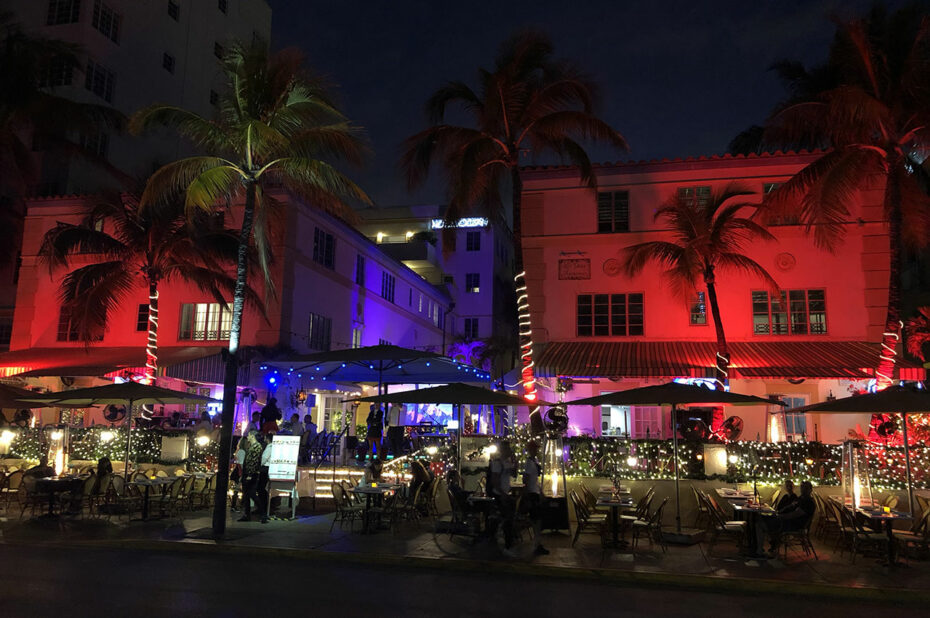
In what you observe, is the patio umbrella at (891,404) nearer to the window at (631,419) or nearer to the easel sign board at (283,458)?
the window at (631,419)

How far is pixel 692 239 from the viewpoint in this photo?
19.5 m

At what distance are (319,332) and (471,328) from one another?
885 inches

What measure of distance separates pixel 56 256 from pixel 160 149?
1435 centimetres

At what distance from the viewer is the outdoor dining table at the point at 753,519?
37.9ft

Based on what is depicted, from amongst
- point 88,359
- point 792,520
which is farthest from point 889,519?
point 88,359

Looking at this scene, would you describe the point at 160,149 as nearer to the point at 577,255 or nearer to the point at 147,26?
the point at 147,26

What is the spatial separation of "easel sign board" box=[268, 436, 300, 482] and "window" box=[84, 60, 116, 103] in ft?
80.8

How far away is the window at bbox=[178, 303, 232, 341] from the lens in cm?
2634

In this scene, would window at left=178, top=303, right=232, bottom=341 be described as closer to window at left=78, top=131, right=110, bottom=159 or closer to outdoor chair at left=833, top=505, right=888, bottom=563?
window at left=78, top=131, right=110, bottom=159

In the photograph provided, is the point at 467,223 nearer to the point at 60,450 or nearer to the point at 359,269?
the point at 359,269

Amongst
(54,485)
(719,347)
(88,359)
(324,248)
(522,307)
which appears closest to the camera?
(54,485)

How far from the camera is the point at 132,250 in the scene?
22844 millimetres

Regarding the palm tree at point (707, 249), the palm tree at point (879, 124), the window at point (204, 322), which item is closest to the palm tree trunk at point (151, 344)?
the window at point (204, 322)

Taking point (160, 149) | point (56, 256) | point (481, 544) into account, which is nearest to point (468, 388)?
point (481, 544)
